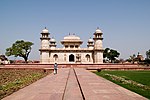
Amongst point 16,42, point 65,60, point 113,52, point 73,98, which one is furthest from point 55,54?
point 73,98

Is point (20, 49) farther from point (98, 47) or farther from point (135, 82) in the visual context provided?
point (135, 82)

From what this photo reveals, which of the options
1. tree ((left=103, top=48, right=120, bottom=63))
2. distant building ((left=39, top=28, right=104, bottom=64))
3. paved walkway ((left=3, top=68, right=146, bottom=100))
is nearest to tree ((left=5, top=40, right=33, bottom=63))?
distant building ((left=39, top=28, right=104, bottom=64))

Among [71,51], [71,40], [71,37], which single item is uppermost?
[71,37]

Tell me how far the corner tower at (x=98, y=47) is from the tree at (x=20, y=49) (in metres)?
16.9

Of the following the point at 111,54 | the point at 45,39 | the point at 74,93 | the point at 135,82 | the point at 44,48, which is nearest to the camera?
the point at 74,93

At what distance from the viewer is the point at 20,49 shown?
4922 centimetres

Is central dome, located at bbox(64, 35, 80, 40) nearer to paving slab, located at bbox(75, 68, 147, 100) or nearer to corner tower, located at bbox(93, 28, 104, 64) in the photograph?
corner tower, located at bbox(93, 28, 104, 64)

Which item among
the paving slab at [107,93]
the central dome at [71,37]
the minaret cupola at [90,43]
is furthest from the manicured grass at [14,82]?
the minaret cupola at [90,43]

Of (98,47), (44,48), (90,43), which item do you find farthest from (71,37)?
(44,48)

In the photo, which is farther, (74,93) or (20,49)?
(20,49)

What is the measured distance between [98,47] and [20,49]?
60.7 ft

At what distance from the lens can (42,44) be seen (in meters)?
40.2

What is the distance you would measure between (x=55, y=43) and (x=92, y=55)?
33.6 ft

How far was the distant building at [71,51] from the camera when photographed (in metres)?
40.0
